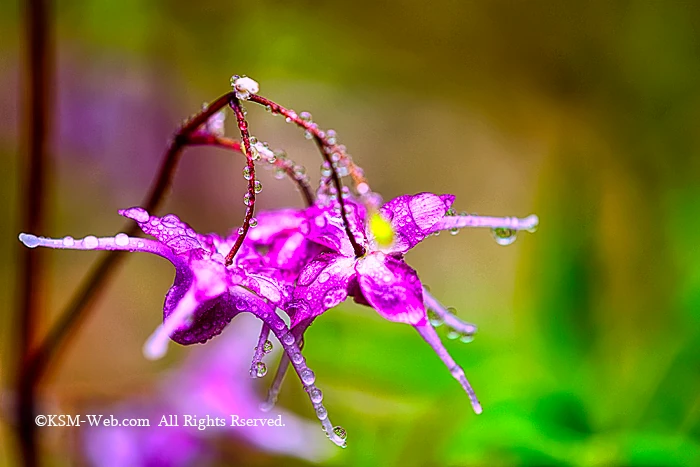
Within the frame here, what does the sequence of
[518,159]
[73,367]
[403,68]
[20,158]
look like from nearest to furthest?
[73,367] → [20,158] → [518,159] → [403,68]

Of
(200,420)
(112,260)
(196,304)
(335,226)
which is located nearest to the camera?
(196,304)

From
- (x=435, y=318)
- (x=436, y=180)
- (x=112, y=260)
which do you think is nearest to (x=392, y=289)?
(x=435, y=318)

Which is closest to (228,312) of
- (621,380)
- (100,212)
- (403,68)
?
(621,380)

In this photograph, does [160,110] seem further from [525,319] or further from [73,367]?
[525,319]

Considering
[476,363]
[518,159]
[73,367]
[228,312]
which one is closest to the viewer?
[228,312]

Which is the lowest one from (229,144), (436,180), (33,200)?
(229,144)

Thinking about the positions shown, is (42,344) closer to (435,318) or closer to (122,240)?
(122,240)
